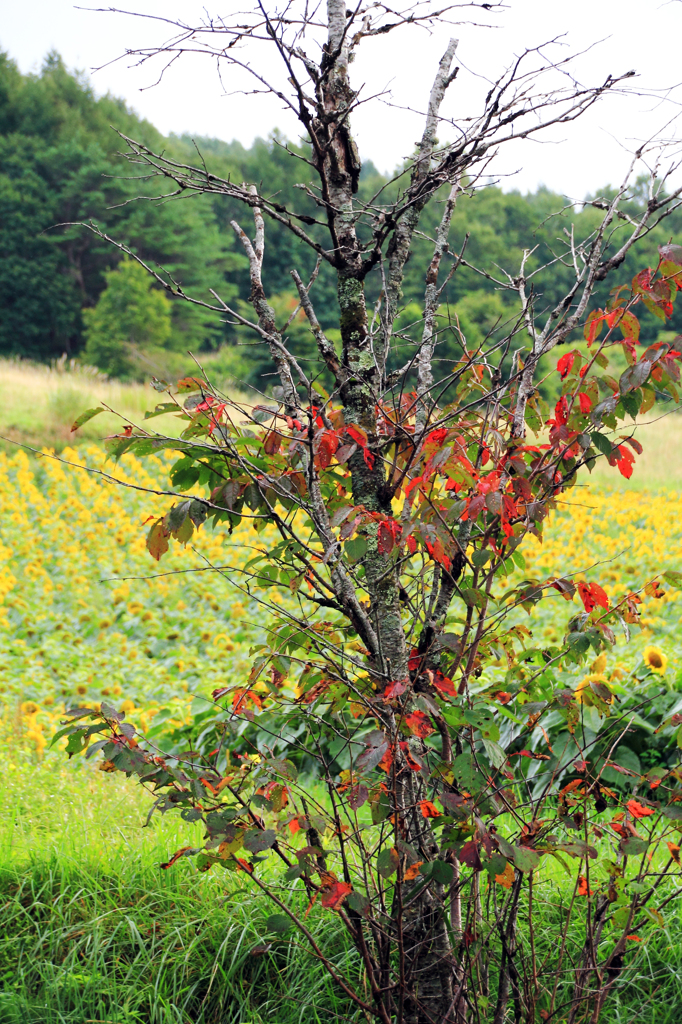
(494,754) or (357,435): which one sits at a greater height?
(357,435)

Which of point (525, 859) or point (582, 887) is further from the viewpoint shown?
point (582, 887)

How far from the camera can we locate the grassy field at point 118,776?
197 centimetres

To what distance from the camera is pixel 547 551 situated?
5941mm

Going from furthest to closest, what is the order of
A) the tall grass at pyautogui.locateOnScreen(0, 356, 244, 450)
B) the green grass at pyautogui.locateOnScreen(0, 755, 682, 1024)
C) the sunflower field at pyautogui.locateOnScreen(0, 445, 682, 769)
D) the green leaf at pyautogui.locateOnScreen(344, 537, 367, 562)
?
the tall grass at pyautogui.locateOnScreen(0, 356, 244, 450) < the sunflower field at pyautogui.locateOnScreen(0, 445, 682, 769) < the green grass at pyautogui.locateOnScreen(0, 755, 682, 1024) < the green leaf at pyautogui.locateOnScreen(344, 537, 367, 562)

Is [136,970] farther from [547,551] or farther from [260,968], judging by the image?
[547,551]

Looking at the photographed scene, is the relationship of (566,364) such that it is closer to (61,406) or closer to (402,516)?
(402,516)

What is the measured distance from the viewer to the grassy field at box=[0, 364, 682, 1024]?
1.97m

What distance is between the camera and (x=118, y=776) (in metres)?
3.34

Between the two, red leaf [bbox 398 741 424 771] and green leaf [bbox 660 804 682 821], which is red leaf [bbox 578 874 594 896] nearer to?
green leaf [bbox 660 804 682 821]

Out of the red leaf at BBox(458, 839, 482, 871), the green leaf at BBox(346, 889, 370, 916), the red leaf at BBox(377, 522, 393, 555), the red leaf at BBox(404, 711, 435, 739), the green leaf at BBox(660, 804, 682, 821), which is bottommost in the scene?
the green leaf at BBox(346, 889, 370, 916)

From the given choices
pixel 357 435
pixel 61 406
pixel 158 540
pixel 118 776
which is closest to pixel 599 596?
pixel 357 435

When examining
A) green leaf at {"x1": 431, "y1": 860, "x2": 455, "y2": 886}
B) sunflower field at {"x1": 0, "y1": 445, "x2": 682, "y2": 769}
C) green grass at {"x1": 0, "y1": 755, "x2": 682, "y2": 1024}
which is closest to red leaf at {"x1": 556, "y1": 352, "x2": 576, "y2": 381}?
green leaf at {"x1": 431, "y1": 860, "x2": 455, "y2": 886}

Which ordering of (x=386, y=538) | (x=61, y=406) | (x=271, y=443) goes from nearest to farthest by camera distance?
(x=386, y=538) → (x=271, y=443) → (x=61, y=406)

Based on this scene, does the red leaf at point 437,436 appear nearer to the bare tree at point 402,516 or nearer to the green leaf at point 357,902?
the bare tree at point 402,516
